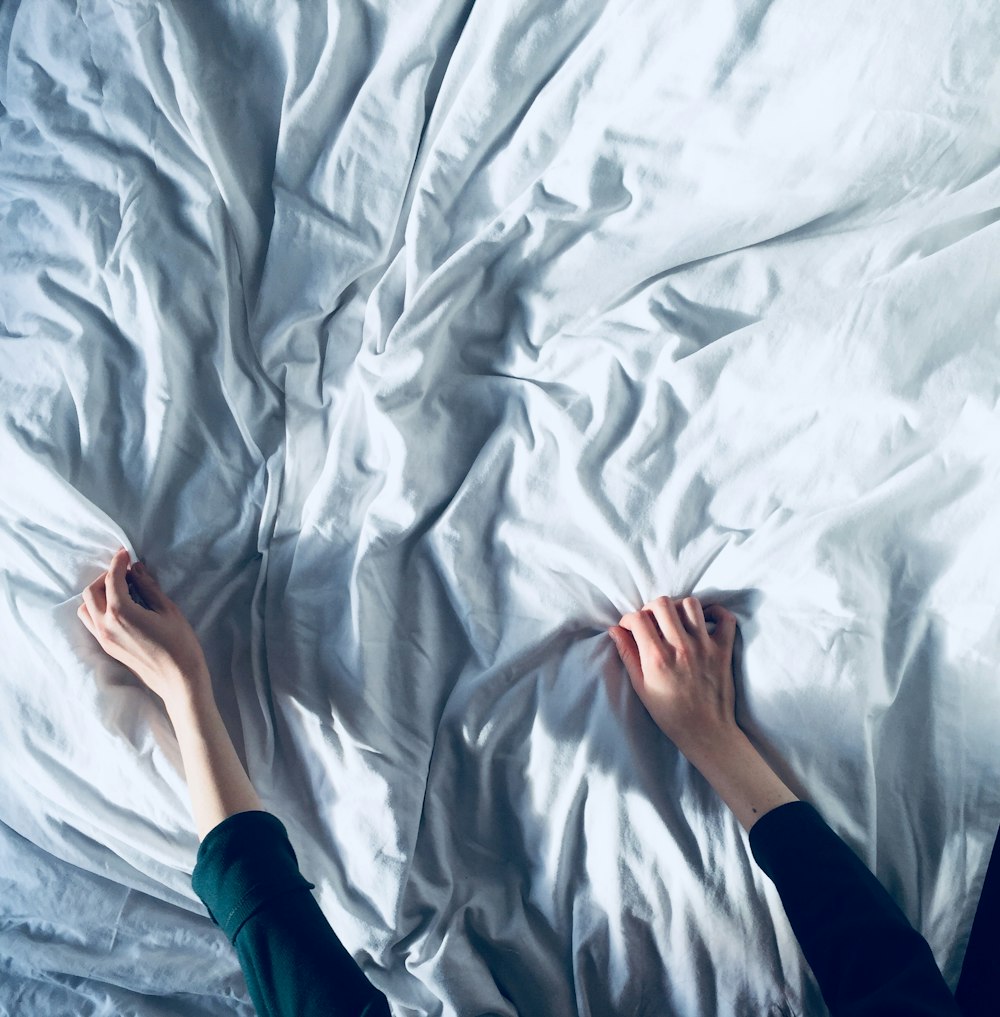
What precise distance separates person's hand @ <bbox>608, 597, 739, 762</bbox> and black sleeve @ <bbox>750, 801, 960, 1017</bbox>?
96 mm

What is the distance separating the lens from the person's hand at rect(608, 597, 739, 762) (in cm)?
80

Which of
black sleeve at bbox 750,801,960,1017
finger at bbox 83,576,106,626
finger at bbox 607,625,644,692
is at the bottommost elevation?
finger at bbox 83,576,106,626

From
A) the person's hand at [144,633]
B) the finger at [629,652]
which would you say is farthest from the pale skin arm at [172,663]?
the finger at [629,652]

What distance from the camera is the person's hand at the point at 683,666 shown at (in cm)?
80

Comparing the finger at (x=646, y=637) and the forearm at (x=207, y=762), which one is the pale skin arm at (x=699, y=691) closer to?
the finger at (x=646, y=637)

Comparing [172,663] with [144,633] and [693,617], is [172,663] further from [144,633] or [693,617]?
[693,617]

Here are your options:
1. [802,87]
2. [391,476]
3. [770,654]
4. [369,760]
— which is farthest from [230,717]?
[802,87]

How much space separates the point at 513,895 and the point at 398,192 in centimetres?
67

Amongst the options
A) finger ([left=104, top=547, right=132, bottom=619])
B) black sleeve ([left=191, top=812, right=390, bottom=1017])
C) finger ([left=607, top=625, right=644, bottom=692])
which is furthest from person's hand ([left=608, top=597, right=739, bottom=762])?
finger ([left=104, top=547, right=132, bottom=619])

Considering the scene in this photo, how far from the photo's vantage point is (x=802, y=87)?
78 centimetres

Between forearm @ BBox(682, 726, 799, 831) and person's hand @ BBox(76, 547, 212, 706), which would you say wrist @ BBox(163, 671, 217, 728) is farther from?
forearm @ BBox(682, 726, 799, 831)

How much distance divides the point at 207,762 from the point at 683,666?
0.43 meters

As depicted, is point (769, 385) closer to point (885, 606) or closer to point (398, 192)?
point (885, 606)

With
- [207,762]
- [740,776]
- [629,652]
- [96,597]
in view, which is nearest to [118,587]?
[96,597]
